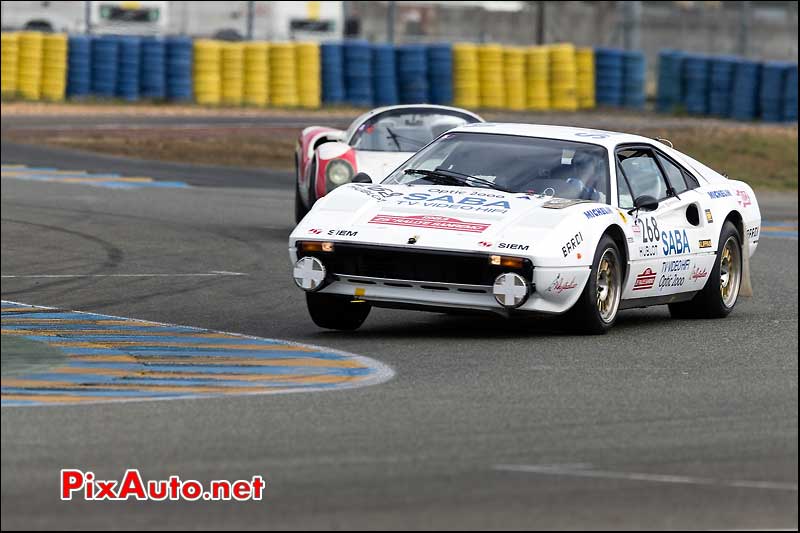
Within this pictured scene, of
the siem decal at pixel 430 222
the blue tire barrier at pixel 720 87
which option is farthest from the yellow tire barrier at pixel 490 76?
the siem decal at pixel 430 222

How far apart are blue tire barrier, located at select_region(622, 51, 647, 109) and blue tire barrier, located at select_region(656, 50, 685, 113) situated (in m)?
0.40

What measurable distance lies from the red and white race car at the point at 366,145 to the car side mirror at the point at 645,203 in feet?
14.5

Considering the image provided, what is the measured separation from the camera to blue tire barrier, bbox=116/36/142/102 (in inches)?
1265

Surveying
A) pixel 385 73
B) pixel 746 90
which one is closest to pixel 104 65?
pixel 385 73

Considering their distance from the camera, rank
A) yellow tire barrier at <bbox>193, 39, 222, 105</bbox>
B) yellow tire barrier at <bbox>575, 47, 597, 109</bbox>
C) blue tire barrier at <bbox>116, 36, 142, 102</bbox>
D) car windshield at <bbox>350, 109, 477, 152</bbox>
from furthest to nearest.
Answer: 1. yellow tire barrier at <bbox>575, 47, 597, 109</bbox>
2. yellow tire barrier at <bbox>193, 39, 222, 105</bbox>
3. blue tire barrier at <bbox>116, 36, 142, 102</bbox>
4. car windshield at <bbox>350, 109, 477, 152</bbox>

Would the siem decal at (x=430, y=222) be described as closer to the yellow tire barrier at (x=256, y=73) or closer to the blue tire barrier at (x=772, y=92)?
the yellow tire barrier at (x=256, y=73)

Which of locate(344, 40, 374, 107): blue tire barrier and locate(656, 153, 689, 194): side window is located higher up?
locate(344, 40, 374, 107): blue tire barrier

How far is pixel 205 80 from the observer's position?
33.2m

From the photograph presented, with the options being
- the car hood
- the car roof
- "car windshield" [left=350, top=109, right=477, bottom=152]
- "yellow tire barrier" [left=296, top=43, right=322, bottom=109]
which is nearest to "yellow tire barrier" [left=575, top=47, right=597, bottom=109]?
"yellow tire barrier" [left=296, top=43, right=322, bottom=109]

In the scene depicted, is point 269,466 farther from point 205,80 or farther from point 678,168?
point 205,80

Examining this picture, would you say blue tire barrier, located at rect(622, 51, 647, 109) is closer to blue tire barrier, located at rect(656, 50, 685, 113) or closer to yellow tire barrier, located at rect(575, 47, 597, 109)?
blue tire barrier, located at rect(656, 50, 685, 113)

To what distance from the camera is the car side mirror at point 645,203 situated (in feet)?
33.1

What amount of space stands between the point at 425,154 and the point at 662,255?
1.61 metres

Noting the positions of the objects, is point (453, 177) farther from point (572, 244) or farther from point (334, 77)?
point (334, 77)
